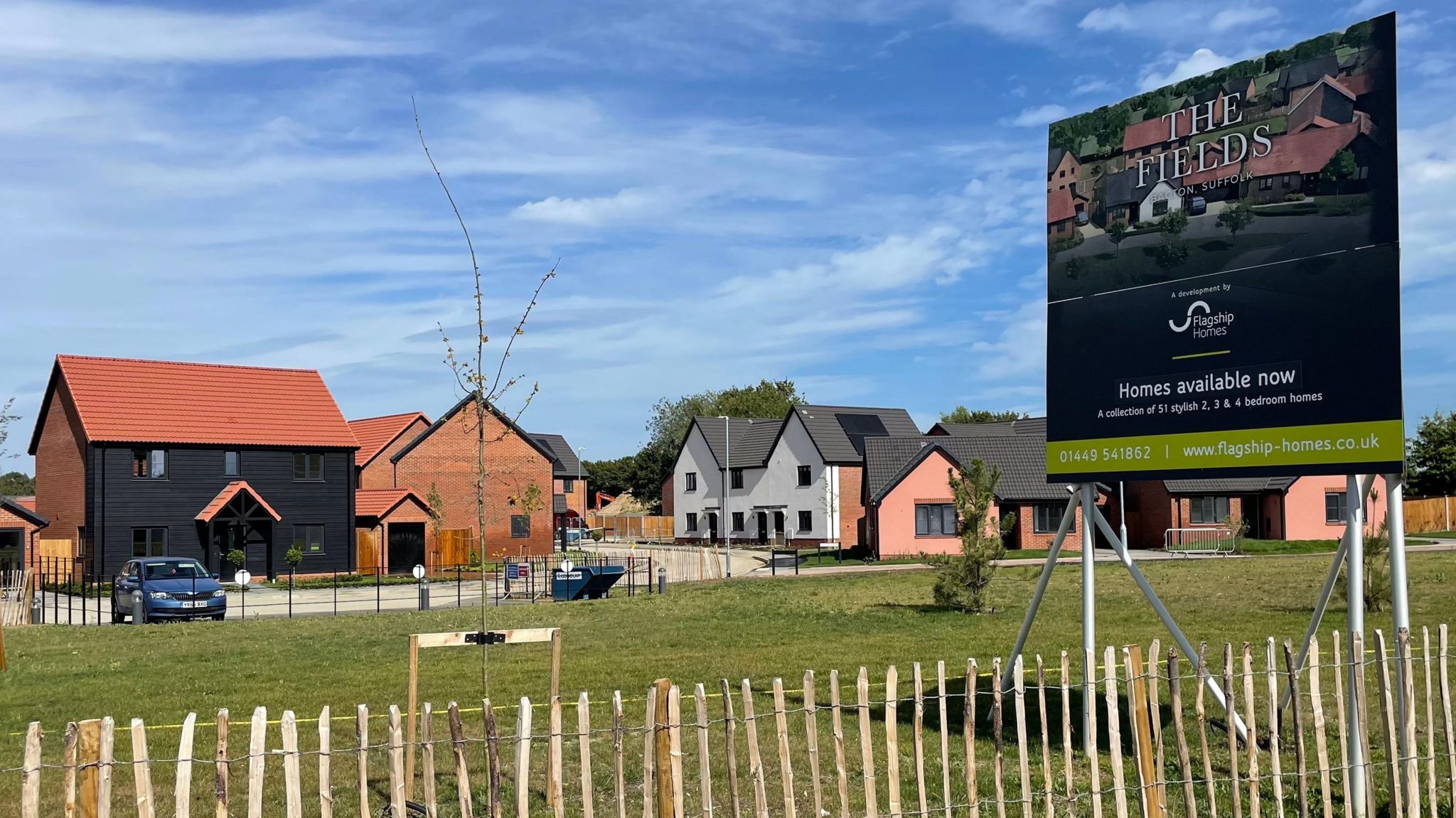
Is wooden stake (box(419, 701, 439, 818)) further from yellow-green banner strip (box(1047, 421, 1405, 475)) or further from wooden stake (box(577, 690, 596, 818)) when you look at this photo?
→ yellow-green banner strip (box(1047, 421, 1405, 475))

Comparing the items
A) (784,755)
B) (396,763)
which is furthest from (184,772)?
(784,755)

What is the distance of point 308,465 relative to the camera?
49.4 meters

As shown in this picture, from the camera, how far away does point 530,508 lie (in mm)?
10766

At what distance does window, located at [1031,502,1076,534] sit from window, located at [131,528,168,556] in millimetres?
36161

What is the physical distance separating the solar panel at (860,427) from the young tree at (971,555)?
4022 cm

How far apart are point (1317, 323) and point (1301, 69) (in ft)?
6.16

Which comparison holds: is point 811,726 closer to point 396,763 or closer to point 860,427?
point 396,763

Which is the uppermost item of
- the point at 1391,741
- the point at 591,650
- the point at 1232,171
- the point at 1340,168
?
the point at 1232,171

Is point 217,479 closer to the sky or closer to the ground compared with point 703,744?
closer to the sky

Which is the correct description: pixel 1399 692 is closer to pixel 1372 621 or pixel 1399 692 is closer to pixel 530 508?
pixel 530 508

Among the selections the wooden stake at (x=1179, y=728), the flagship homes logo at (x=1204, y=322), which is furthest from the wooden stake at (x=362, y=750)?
the flagship homes logo at (x=1204, y=322)

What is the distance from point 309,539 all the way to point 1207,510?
125 feet

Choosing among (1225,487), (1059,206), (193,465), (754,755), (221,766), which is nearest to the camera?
(221,766)

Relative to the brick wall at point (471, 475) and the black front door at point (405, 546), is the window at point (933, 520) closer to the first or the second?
the brick wall at point (471, 475)
